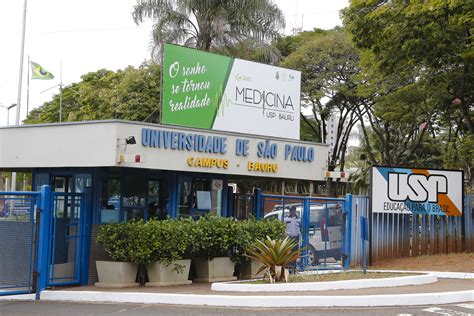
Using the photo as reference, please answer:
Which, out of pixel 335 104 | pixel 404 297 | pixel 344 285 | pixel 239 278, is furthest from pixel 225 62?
pixel 335 104

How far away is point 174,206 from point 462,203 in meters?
9.03

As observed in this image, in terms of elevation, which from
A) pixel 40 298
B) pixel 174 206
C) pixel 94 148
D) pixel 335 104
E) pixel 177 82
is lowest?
pixel 40 298

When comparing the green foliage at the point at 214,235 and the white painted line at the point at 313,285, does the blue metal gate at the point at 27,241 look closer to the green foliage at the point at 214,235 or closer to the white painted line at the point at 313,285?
the green foliage at the point at 214,235

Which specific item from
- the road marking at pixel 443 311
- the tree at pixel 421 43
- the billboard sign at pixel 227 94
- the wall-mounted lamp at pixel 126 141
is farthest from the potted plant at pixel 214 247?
the tree at pixel 421 43

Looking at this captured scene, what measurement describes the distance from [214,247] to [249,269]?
138cm

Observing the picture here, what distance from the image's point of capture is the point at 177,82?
53.8 ft

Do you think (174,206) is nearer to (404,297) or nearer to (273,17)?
(404,297)

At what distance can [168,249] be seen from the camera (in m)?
14.6

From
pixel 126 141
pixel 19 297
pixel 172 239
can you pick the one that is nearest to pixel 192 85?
pixel 126 141

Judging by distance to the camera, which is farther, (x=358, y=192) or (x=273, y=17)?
(x=358, y=192)

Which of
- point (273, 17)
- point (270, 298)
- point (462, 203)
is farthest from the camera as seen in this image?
point (273, 17)

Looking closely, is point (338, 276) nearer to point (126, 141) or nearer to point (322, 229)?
point (322, 229)

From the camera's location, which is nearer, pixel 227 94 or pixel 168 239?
pixel 168 239

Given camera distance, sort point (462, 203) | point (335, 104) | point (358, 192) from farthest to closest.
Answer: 1. point (358, 192)
2. point (335, 104)
3. point (462, 203)
